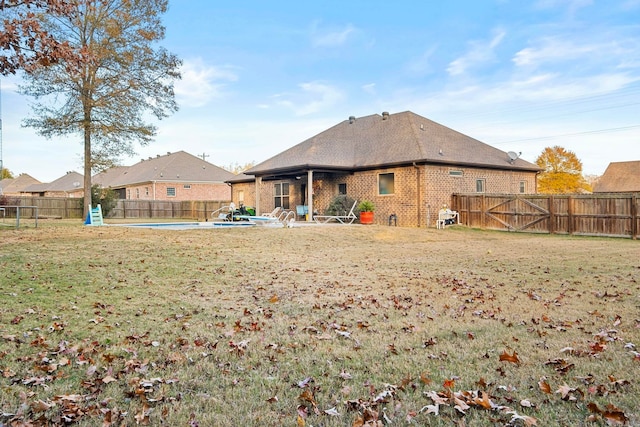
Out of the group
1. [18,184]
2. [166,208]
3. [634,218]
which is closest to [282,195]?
[166,208]

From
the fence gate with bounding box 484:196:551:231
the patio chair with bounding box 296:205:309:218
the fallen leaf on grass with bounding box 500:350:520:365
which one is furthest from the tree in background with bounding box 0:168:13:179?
the fallen leaf on grass with bounding box 500:350:520:365

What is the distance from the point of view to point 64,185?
56.9m

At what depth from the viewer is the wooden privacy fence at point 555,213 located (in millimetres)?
16828

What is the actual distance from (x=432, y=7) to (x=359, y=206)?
894 cm

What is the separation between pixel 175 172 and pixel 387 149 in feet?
83.8

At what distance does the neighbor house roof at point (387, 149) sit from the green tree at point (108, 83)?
694cm

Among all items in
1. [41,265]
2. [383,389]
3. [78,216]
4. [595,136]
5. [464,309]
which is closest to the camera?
[383,389]

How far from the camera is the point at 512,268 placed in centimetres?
902

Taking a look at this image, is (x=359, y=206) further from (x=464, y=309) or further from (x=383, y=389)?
(x=383, y=389)

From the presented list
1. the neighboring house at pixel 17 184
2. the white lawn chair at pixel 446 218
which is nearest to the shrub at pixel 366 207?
the white lawn chair at pixel 446 218

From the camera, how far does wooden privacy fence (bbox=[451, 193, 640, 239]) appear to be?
1683 centimetres

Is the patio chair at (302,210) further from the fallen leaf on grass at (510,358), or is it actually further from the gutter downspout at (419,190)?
the fallen leaf on grass at (510,358)

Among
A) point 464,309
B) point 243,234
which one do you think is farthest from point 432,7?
point 464,309

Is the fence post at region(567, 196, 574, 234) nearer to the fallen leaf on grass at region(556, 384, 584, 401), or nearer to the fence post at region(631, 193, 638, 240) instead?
the fence post at region(631, 193, 638, 240)
